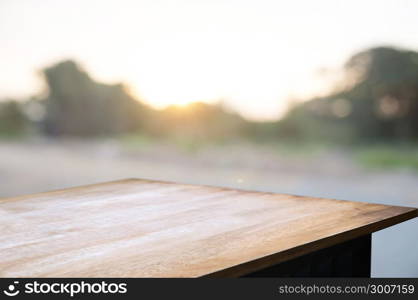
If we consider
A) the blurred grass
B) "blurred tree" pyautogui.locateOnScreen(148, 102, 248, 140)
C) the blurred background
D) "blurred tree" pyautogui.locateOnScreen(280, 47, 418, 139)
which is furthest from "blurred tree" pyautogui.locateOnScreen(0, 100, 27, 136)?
the blurred grass

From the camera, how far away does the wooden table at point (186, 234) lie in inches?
37.9

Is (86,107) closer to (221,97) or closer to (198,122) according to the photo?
(198,122)

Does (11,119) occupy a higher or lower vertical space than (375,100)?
higher

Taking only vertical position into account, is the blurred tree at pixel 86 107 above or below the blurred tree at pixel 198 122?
above

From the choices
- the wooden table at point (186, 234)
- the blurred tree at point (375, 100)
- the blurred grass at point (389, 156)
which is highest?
the blurred tree at point (375, 100)

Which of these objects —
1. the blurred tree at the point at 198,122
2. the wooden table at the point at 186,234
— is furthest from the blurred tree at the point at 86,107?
the wooden table at the point at 186,234

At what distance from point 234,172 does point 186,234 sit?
2024 millimetres

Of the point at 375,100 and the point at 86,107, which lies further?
the point at 86,107

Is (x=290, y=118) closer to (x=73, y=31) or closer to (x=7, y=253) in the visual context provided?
(x=73, y=31)

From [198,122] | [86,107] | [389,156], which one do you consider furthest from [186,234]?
[86,107]

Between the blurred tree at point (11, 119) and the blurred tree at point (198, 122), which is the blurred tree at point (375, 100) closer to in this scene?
the blurred tree at point (198, 122)

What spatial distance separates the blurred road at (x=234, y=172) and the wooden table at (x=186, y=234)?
1289mm

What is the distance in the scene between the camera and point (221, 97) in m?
3.25

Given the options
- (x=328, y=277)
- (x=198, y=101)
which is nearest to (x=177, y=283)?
(x=328, y=277)
